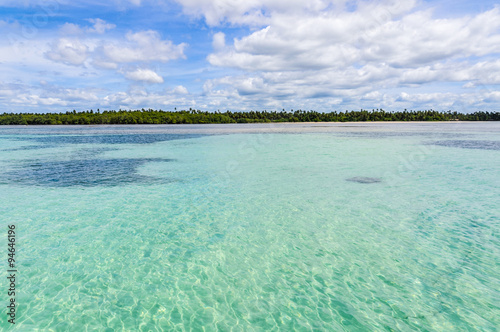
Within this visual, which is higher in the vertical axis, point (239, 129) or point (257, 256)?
point (239, 129)

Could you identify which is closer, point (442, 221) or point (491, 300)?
point (491, 300)

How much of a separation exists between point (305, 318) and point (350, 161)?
73.7ft

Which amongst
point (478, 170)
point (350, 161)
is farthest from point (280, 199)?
point (478, 170)

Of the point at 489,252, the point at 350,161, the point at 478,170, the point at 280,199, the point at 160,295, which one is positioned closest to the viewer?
the point at 160,295

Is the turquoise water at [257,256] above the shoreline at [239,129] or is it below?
below

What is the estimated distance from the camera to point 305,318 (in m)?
6.33

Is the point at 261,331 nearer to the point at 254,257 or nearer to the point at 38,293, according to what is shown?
the point at 254,257

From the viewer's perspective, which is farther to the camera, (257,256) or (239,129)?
(239,129)

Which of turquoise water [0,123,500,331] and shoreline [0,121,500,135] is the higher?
shoreline [0,121,500,135]

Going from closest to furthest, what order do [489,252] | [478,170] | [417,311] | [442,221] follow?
1. [417,311]
2. [489,252]
3. [442,221]
4. [478,170]

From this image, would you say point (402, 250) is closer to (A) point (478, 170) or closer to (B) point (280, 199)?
(B) point (280, 199)

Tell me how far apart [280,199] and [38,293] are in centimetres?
1031

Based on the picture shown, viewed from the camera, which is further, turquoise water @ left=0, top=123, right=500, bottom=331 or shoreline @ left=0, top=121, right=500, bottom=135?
shoreline @ left=0, top=121, right=500, bottom=135

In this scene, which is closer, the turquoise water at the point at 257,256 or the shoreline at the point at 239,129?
the turquoise water at the point at 257,256
